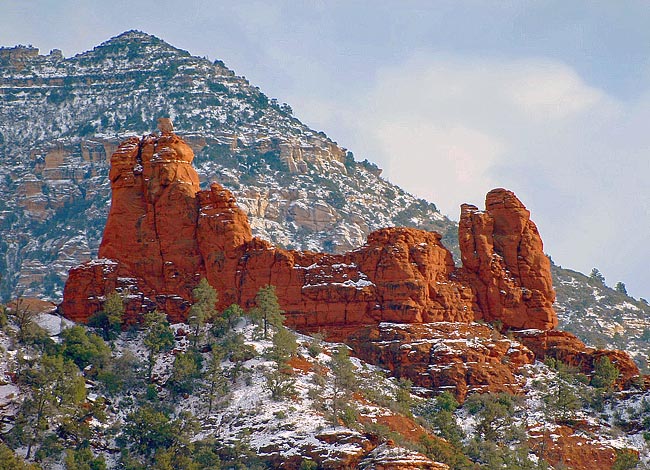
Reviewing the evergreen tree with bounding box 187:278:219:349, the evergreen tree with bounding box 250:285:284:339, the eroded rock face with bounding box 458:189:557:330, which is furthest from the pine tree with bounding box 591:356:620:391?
the evergreen tree with bounding box 187:278:219:349

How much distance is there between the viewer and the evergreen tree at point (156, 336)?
11819 cm

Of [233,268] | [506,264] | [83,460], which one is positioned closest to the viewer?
[83,460]

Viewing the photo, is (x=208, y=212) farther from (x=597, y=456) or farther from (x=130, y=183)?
(x=597, y=456)

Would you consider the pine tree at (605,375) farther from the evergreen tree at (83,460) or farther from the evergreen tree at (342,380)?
the evergreen tree at (83,460)

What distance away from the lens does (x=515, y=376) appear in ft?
395

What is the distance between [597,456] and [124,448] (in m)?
36.1

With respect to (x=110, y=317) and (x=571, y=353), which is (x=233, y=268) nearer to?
(x=110, y=317)

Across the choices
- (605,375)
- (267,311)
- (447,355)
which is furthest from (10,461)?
(605,375)

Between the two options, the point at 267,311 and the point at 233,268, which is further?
the point at 233,268

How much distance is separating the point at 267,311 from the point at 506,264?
23.0 metres

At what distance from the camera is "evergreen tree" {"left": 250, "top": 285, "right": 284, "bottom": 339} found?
11981 cm

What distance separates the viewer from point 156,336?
4707 inches

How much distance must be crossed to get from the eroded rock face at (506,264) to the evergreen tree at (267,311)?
60.6 ft

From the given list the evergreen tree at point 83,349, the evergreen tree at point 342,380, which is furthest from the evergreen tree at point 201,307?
the evergreen tree at point 342,380
